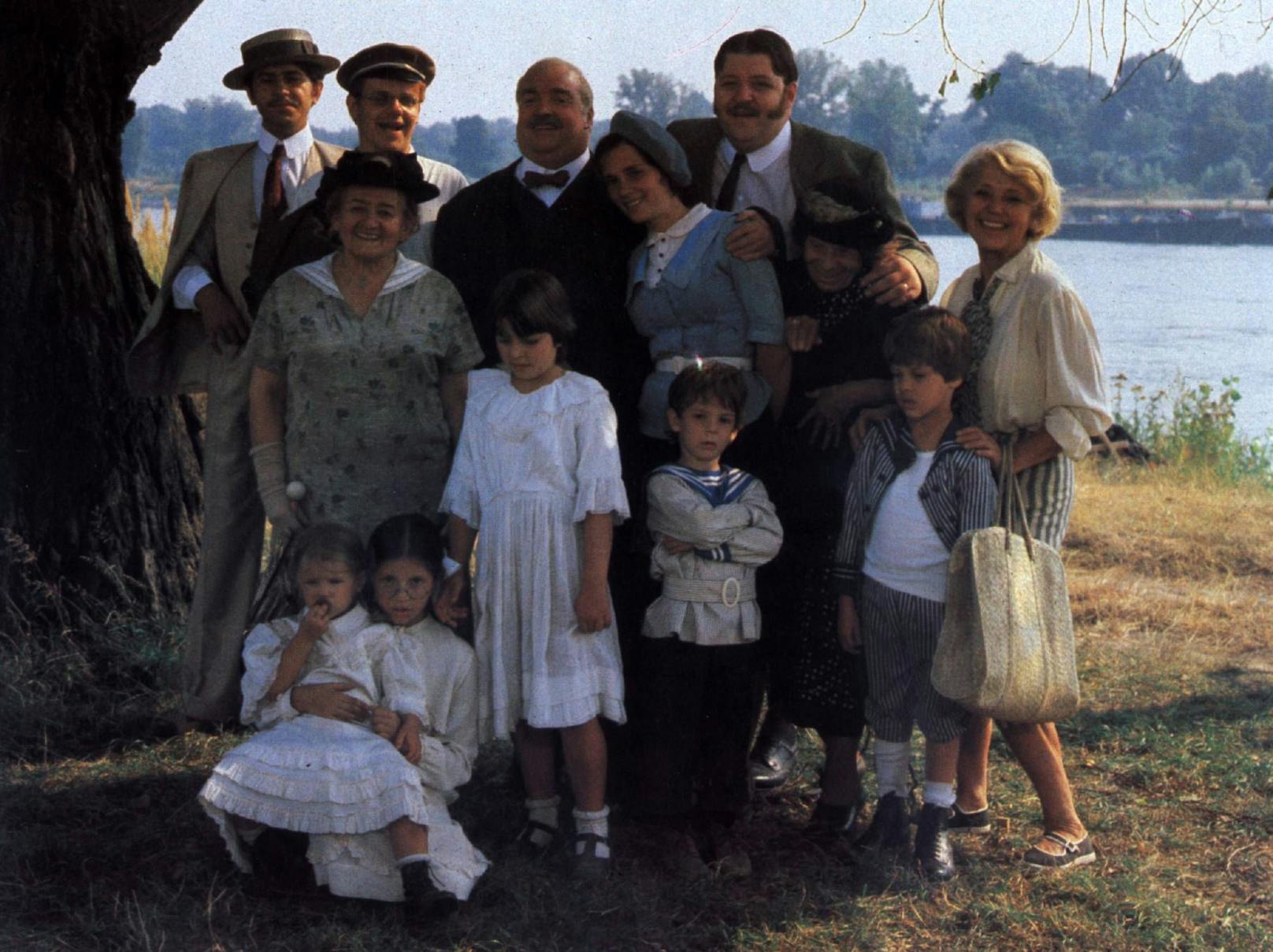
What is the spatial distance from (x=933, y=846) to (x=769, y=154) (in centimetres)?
210

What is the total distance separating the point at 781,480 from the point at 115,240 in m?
2.89

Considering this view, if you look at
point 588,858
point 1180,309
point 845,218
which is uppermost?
point 845,218

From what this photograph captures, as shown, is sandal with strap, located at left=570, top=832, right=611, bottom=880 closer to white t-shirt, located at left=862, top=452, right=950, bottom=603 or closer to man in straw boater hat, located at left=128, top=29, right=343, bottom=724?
white t-shirt, located at left=862, top=452, right=950, bottom=603

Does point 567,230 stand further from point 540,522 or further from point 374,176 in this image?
point 540,522

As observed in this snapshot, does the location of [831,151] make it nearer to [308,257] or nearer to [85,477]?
[308,257]

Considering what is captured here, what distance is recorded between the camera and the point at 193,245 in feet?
15.3

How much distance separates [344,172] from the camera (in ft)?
12.2

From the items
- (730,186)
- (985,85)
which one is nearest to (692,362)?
(730,186)

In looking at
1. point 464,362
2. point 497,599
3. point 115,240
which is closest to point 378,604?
point 497,599

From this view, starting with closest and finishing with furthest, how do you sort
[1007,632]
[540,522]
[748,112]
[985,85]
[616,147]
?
1. [1007,632]
2. [540,522]
3. [616,147]
4. [748,112]
5. [985,85]

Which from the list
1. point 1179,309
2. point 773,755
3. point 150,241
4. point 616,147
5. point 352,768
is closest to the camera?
point 352,768

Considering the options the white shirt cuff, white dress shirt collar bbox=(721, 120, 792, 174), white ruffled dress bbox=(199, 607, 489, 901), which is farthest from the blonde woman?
the white shirt cuff

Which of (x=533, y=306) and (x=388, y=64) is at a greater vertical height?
(x=388, y=64)

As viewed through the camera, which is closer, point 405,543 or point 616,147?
point 405,543
